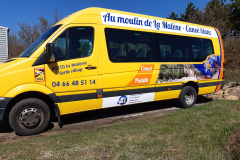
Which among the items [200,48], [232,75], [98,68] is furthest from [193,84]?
[232,75]

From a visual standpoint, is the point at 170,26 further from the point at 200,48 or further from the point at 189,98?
the point at 189,98

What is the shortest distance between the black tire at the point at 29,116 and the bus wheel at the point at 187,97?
4.55 m

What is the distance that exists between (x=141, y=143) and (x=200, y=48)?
17.1ft

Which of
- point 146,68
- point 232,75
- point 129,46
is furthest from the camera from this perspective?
point 232,75

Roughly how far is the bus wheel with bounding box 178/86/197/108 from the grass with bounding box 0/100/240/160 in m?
2.09

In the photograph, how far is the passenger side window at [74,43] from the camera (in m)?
4.85

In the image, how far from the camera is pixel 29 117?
4.59 meters

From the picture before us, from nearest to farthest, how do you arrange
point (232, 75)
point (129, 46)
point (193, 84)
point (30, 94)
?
point (30, 94), point (129, 46), point (193, 84), point (232, 75)

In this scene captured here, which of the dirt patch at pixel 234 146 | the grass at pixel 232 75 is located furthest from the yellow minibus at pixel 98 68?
the grass at pixel 232 75

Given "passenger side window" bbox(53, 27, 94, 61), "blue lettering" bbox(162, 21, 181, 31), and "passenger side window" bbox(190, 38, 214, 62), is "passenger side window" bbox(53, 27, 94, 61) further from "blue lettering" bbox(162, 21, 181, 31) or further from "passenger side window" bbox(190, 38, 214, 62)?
"passenger side window" bbox(190, 38, 214, 62)

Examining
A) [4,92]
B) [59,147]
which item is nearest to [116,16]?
[4,92]

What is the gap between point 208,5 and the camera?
27.5 metres

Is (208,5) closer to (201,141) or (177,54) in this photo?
(177,54)

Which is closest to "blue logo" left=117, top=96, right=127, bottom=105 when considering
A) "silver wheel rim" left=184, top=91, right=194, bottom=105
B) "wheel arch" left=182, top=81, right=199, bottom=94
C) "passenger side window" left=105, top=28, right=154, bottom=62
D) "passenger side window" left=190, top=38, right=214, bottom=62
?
"passenger side window" left=105, top=28, right=154, bottom=62
